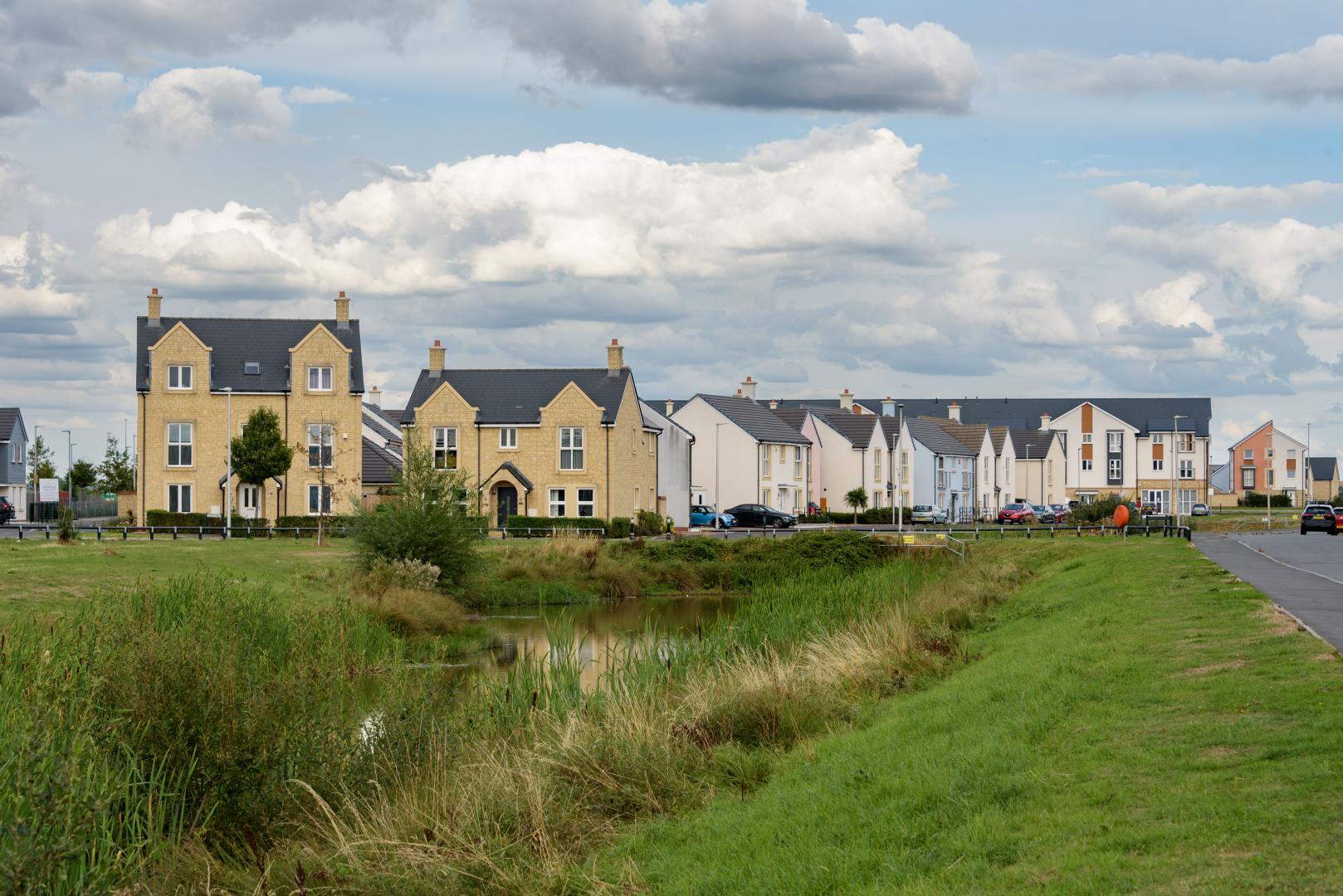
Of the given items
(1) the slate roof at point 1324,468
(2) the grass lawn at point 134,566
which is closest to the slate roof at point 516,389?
(2) the grass lawn at point 134,566

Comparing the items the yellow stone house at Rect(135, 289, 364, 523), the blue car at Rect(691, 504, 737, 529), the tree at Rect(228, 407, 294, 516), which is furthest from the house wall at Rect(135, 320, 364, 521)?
the blue car at Rect(691, 504, 737, 529)

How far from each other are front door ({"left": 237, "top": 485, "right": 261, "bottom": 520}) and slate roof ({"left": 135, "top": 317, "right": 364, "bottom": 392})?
4.58m

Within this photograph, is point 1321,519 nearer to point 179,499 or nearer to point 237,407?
point 237,407

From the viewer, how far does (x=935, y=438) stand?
9944 cm

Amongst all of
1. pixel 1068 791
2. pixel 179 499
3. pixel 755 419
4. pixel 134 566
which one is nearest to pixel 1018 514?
pixel 755 419

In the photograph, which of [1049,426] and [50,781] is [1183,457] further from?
[50,781]

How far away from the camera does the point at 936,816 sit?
1012 cm

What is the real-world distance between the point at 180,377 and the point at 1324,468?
428ft

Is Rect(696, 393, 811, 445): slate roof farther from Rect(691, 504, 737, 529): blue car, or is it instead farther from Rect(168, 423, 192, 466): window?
Rect(168, 423, 192, 466): window

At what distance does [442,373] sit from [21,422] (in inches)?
1533

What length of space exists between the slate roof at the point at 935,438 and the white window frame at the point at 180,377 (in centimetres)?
4929

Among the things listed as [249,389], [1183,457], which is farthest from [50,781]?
[1183,457]

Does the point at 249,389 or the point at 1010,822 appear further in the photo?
the point at 249,389

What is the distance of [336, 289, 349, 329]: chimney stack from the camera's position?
67250 millimetres
